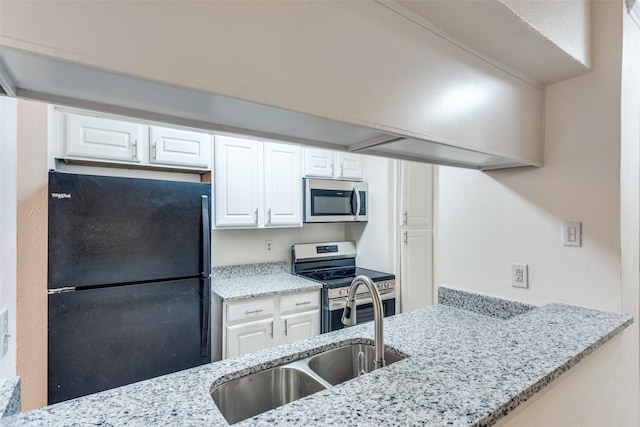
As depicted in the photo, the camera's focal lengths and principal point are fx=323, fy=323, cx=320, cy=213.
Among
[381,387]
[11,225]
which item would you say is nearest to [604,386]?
[381,387]

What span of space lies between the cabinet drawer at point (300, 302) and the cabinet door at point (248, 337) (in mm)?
156

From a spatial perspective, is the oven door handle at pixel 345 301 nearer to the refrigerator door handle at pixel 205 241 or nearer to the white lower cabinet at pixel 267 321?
the white lower cabinet at pixel 267 321

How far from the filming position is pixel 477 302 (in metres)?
1.78

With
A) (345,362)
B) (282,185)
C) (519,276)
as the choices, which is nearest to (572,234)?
(519,276)

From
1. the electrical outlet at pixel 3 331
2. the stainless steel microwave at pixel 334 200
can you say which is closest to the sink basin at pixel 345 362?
the electrical outlet at pixel 3 331

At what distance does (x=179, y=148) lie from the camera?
2.30 meters

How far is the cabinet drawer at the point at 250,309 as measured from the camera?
235cm

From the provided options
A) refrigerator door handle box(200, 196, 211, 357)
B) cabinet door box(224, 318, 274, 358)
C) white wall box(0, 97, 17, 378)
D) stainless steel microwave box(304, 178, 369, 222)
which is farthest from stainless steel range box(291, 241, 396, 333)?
white wall box(0, 97, 17, 378)

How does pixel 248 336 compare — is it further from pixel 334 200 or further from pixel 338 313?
pixel 334 200

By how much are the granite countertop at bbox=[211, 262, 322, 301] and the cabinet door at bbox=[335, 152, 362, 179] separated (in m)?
1.07

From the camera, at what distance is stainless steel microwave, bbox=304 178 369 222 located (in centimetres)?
297

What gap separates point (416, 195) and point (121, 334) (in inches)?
106

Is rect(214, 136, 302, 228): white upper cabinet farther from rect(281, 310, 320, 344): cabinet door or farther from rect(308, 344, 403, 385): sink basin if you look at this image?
rect(308, 344, 403, 385): sink basin

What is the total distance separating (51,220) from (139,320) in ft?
2.33
